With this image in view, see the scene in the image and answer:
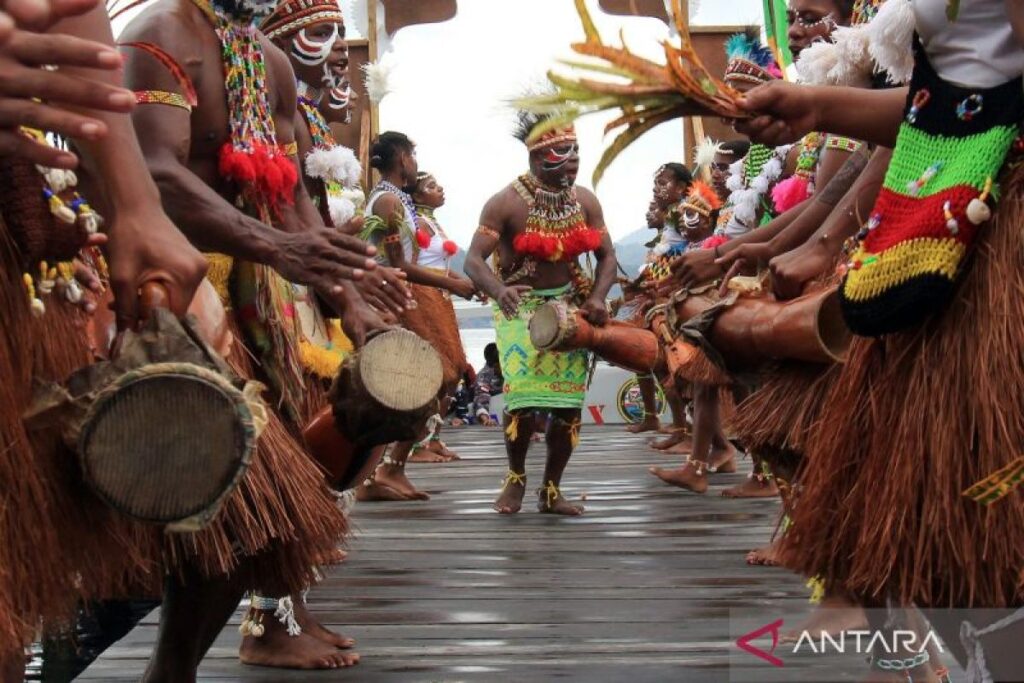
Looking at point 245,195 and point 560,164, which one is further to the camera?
point 560,164

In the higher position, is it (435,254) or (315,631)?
(435,254)

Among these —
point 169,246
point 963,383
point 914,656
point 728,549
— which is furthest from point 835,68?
point 728,549

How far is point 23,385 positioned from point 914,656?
5.95 feet

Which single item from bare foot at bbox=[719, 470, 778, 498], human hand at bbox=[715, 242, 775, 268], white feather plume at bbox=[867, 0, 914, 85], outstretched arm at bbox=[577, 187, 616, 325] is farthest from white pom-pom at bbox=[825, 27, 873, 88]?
bare foot at bbox=[719, 470, 778, 498]

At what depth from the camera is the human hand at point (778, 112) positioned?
215 cm

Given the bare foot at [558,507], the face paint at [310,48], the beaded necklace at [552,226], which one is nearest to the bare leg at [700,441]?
the bare foot at [558,507]

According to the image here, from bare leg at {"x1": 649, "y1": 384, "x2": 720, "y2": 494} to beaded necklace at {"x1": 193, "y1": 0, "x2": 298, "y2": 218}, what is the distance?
14.9 feet

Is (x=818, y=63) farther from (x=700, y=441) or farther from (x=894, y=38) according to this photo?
(x=700, y=441)

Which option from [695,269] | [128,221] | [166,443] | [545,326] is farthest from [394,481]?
[166,443]

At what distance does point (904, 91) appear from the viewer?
2.38 m

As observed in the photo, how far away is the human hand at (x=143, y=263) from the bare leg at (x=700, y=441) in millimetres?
5635

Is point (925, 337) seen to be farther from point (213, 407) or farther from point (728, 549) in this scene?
point (728, 549)

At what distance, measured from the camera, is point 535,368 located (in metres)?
6.84

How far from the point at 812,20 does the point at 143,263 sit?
308 centimetres
